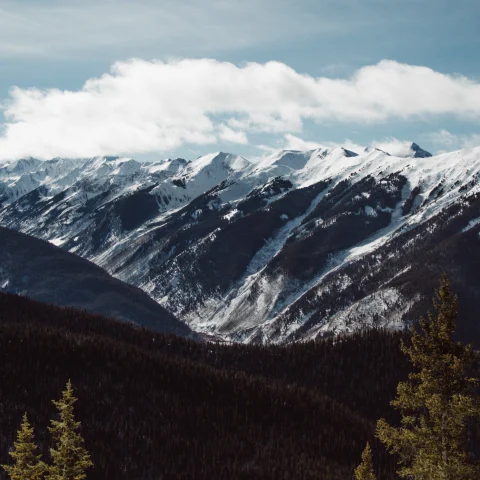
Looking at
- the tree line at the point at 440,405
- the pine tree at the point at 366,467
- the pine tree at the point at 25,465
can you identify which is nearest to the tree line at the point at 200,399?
the tree line at the point at 440,405

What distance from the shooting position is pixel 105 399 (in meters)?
84.7

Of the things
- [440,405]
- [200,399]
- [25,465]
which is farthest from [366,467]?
[200,399]

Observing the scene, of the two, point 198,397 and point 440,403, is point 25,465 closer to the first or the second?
point 440,403

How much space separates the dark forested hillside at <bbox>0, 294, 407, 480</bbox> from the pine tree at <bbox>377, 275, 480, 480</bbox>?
47.9 meters

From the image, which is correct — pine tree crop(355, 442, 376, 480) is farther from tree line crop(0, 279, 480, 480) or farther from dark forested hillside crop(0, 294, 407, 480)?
dark forested hillside crop(0, 294, 407, 480)

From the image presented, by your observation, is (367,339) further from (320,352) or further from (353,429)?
(353,429)

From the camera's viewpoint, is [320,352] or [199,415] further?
[320,352]

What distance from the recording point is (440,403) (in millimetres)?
27219

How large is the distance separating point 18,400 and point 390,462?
182 ft

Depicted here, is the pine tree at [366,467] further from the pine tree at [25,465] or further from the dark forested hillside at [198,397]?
the dark forested hillside at [198,397]

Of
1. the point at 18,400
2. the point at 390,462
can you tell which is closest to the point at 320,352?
the point at 390,462

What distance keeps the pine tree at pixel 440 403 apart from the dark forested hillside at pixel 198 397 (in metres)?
47.9

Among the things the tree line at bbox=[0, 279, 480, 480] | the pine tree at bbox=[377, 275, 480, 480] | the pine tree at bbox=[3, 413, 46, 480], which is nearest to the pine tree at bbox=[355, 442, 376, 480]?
the pine tree at bbox=[377, 275, 480, 480]

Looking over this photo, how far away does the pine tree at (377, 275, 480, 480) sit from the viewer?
26.9 meters
